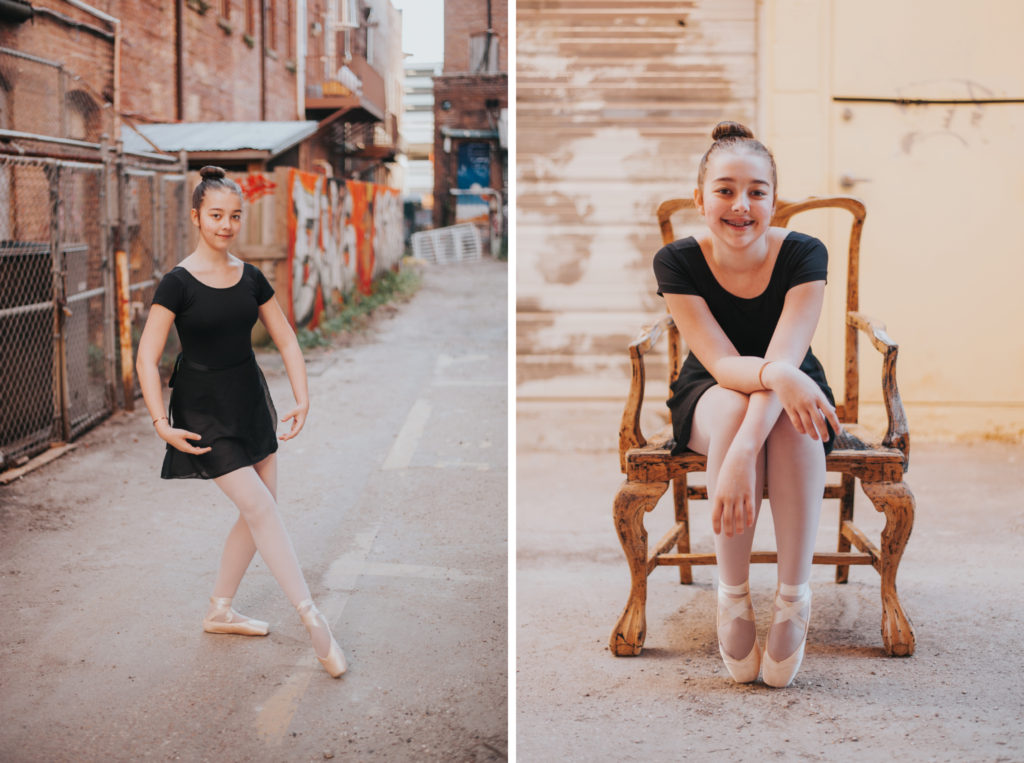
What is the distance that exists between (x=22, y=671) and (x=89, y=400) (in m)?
1.90

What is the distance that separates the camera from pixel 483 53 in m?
2.75

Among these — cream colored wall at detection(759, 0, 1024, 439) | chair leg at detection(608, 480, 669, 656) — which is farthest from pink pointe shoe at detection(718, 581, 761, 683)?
cream colored wall at detection(759, 0, 1024, 439)

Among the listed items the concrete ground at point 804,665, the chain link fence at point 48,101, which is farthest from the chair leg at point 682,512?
the chain link fence at point 48,101

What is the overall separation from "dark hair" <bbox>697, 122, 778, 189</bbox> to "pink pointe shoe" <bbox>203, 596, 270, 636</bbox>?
60.6 inches

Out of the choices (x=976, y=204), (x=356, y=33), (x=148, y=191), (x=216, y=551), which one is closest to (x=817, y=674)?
(x=216, y=551)

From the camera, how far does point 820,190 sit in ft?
18.2

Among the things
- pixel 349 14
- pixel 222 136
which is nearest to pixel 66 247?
pixel 222 136

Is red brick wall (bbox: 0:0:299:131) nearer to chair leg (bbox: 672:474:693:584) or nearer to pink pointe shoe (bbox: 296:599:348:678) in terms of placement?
pink pointe shoe (bbox: 296:599:348:678)

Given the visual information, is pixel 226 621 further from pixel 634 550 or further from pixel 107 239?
pixel 107 239

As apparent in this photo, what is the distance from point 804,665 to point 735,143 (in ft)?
4.50

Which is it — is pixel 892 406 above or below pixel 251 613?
above

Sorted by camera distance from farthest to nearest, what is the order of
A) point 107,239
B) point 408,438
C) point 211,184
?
point 107,239 → point 408,438 → point 211,184

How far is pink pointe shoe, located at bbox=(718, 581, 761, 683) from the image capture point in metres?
2.57

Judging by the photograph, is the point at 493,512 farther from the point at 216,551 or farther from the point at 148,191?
the point at 148,191
